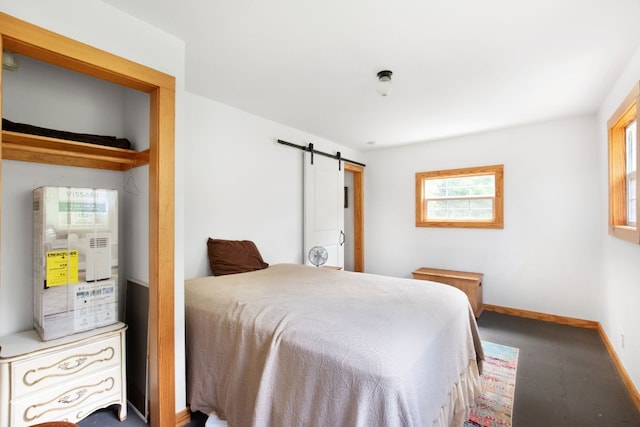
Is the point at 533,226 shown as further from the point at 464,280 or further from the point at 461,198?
the point at 464,280

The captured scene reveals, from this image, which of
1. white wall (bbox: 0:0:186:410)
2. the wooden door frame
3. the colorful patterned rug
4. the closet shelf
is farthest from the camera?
the wooden door frame

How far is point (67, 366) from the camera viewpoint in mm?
1723

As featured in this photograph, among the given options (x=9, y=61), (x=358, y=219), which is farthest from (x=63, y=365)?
(x=358, y=219)

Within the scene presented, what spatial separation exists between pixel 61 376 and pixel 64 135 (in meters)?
1.40

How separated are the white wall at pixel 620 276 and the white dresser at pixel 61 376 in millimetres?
3495

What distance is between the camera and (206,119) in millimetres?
3000

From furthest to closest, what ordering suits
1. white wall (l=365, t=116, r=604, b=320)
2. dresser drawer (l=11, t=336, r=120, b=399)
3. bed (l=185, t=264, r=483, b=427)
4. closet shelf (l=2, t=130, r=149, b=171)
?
white wall (l=365, t=116, r=604, b=320) < closet shelf (l=2, t=130, r=149, b=171) < dresser drawer (l=11, t=336, r=120, b=399) < bed (l=185, t=264, r=483, b=427)

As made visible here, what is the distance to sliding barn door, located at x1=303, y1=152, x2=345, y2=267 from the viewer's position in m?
4.20

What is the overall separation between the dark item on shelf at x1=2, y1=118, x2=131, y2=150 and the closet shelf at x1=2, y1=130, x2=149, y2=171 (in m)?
0.04

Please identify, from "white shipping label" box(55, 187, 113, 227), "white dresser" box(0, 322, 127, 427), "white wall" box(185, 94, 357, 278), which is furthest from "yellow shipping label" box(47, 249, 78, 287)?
"white wall" box(185, 94, 357, 278)

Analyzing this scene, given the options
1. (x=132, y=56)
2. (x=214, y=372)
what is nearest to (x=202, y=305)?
(x=214, y=372)

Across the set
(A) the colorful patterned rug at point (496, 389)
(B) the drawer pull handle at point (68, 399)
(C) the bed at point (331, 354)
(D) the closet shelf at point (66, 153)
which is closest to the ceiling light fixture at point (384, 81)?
(C) the bed at point (331, 354)

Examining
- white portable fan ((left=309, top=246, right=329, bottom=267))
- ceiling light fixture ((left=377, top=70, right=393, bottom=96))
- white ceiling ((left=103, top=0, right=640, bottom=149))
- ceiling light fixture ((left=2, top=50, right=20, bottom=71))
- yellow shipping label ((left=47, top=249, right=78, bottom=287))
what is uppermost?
white ceiling ((left=103, top=0, right=640, bottom=149))

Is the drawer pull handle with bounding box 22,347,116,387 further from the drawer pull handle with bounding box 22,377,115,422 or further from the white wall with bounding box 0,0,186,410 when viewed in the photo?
the white wall with bounding box 0,0,186,410
